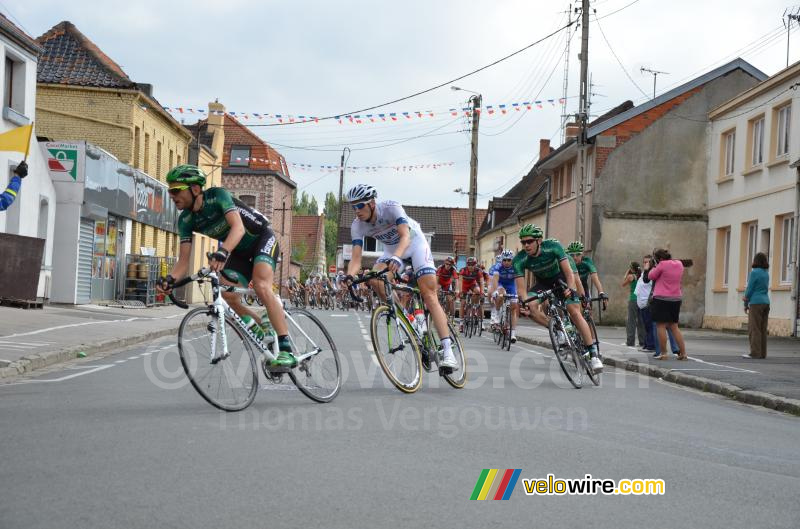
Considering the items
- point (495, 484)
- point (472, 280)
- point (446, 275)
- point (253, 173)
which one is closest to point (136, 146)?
point (472, 280)

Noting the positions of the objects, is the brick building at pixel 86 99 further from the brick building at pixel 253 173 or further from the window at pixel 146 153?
the brick building at pixel 253 173

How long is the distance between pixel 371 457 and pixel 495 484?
0.92 metres

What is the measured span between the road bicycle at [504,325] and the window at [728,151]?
16.5m

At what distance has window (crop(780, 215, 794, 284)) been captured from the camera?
26.4 m

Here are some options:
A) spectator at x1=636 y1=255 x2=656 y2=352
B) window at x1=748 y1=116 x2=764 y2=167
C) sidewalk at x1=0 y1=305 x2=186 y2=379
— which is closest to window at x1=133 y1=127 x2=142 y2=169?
sidewalk at x1=0 y1=305 x2=186 y2=379

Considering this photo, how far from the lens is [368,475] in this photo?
5504 millimetres

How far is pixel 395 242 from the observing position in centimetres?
945

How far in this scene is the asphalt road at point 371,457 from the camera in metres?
4.75

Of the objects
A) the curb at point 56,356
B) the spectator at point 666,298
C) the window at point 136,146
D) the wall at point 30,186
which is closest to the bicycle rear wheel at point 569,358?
the spectator at point 666,298

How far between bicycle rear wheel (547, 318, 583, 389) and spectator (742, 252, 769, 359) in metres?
7.27

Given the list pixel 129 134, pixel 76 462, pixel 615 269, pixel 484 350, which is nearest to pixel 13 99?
pixel 129 134

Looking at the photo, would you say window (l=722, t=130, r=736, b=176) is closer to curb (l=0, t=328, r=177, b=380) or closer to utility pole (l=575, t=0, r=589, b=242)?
utility pole (l=575, t=0, r=589, b=242)

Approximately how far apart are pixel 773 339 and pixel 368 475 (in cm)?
2162

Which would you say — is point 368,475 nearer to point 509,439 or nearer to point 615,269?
point 509,439
